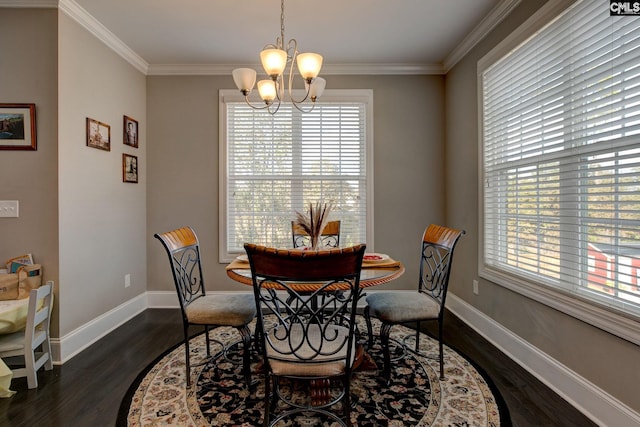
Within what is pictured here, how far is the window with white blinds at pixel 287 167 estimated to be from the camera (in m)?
3.53

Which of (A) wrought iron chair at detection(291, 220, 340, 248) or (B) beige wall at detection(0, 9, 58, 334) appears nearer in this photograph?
(B) beige wall at detection(0, 9, 58, 334)

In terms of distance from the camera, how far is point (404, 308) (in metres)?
2.01

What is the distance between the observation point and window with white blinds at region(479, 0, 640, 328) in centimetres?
154

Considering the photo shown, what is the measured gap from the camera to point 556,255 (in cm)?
199

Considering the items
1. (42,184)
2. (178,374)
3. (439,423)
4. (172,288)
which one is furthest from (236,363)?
(42,184)

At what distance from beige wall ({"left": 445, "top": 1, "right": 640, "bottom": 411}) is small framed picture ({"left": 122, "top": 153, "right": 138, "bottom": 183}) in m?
3.49

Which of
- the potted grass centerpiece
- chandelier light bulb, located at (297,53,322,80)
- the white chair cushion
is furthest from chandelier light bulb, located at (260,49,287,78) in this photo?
the white chair cushion

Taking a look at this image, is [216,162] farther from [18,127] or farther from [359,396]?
[359,396]

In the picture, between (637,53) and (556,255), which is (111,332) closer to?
(556,255)

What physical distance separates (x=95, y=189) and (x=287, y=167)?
186cm

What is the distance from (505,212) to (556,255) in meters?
0.60

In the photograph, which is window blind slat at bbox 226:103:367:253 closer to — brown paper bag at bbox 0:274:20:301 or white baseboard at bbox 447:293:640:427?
white baseboard at bbox 447:293:640:427

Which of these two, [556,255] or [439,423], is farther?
[556,255]

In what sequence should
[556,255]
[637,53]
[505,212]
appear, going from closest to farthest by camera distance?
[637,53]
[556,255]
[505,212]
